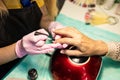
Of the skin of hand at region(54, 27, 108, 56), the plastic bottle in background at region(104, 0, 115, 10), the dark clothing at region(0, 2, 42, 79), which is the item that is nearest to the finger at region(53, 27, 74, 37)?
the skin of hand at region(54, 27, 108, 56)

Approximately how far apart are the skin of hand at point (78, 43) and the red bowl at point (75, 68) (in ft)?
0.08

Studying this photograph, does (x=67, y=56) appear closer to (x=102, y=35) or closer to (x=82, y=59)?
(x=82, y=59)

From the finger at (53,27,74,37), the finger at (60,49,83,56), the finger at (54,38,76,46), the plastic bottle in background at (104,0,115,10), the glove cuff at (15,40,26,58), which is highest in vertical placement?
the finger at (53,27,74,37)

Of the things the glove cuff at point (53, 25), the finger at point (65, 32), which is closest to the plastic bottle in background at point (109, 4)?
the glove cuff at point (53, 25)

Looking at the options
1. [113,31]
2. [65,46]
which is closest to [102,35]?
[113,31]

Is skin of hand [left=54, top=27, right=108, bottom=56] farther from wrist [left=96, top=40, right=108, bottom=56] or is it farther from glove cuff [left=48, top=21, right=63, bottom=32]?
glove cuff [left=48, top=21, right=63, bottom=32]

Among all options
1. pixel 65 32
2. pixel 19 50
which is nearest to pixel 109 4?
pixel 65 32

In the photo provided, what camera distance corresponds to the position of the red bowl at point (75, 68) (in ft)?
2.69

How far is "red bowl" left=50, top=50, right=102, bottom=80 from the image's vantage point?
0.82 metres

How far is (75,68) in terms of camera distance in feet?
2.68

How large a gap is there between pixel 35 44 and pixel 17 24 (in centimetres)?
26

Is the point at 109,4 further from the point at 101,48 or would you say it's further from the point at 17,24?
the point at 17,24

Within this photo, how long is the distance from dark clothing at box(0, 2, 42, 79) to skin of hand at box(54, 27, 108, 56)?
265 mm

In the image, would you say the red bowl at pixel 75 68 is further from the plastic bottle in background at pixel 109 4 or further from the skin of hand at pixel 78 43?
the plastic bottle in background at pixel 109 4
